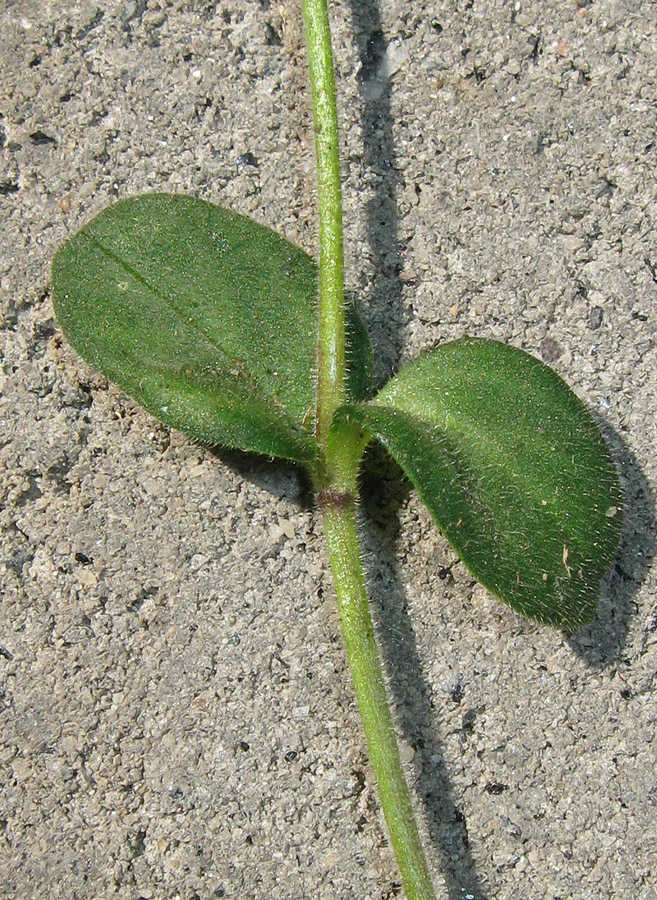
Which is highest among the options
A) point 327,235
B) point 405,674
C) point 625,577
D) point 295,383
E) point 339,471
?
point 327,235

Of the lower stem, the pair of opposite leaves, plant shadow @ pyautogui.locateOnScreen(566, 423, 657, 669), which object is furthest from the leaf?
plant shadow @ pyautogui.locateOnScreen(566, 423, 657, 669)

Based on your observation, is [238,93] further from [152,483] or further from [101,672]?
[101,672]

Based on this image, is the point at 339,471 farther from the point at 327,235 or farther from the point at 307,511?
the point at 327,235

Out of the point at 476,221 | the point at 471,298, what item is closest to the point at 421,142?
the point at 476,221

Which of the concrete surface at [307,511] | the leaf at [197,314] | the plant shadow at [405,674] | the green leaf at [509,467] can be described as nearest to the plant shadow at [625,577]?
the concrete surface at [307,511]

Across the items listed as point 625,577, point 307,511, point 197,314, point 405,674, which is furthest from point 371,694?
point 197,314

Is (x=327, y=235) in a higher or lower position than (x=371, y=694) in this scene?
higher

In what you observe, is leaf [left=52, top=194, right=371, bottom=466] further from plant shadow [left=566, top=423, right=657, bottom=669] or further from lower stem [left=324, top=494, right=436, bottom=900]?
plant shadow [left=566, top=423, right=657, bottom=669]
